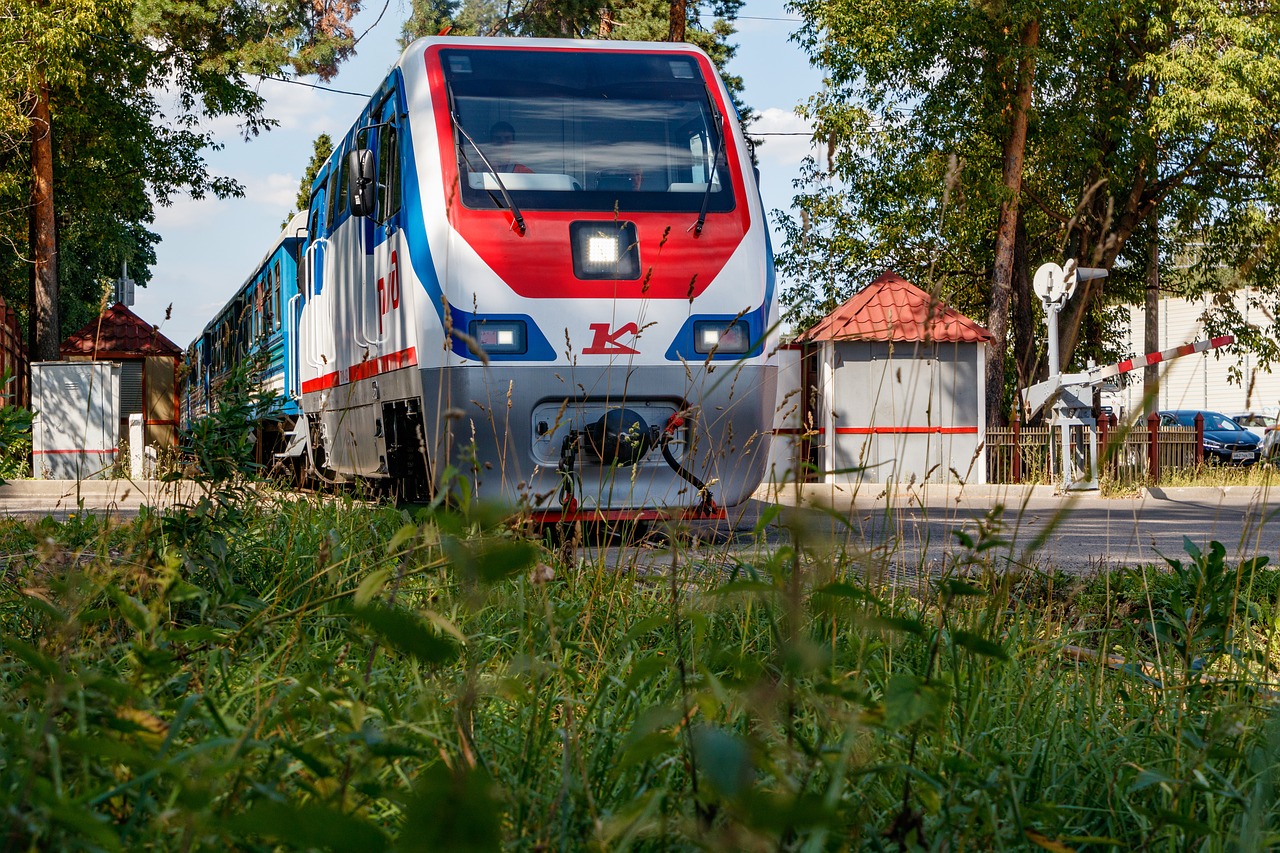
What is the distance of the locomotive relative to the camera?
6691 mm

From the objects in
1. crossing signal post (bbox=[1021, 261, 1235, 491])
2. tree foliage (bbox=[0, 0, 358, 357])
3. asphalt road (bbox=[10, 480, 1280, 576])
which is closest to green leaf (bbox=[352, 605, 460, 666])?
asphalt road (bbox=[10, 480, 1280, 576])

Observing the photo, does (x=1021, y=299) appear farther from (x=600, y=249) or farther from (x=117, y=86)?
(x=600, y=249)

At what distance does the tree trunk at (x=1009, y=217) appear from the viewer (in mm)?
21297

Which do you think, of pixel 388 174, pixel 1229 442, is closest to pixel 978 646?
pixel 388 174

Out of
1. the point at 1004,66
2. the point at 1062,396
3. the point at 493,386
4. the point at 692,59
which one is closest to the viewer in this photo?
the point at 493,386

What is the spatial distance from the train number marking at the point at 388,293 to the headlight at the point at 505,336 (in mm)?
800

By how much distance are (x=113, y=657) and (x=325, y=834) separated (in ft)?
6.54

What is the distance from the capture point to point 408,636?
1020mm

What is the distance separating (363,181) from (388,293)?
0.66 metres

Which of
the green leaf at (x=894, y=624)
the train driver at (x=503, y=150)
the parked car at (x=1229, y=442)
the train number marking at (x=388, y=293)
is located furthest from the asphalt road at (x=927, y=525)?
the parked car at (x=1229, y=442)

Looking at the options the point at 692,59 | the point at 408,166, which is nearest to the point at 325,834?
the point at 408,166

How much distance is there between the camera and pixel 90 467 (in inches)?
643

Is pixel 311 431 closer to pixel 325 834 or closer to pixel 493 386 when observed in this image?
pixel 493 386

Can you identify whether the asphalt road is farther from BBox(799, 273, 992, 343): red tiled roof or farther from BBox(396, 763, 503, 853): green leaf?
BBox(799, 273, 992, 343): red tiled roof
